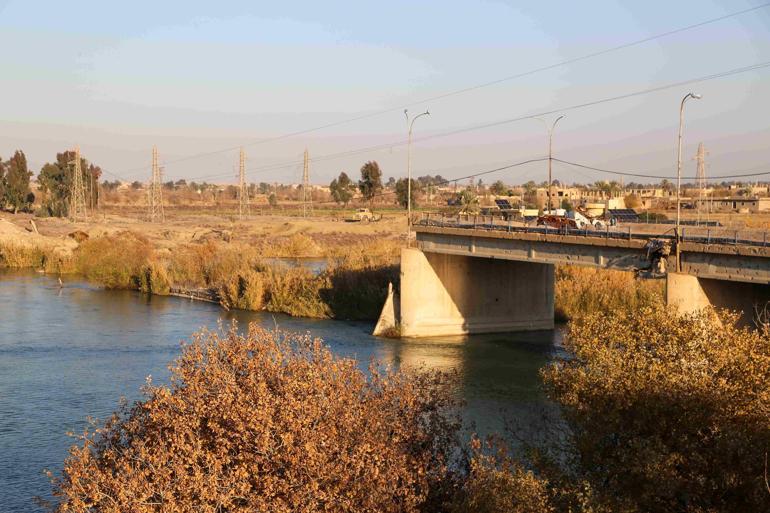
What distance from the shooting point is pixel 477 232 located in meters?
50.1

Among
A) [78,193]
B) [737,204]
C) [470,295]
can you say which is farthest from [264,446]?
[78,193]

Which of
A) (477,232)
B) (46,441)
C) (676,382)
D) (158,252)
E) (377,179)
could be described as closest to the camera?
(676,382)

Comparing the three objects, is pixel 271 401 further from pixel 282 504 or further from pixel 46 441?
pixel 46 441

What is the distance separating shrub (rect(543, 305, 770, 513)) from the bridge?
1523 centimetres

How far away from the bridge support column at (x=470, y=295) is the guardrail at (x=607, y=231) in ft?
7.66

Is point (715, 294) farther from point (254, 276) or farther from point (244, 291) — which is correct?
point (244, 291)

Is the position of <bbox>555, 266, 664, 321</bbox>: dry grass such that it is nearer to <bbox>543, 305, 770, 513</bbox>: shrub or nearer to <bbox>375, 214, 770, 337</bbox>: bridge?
<bbox>375, 214, 770, 337</bbox>: bridge

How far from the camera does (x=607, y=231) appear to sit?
41844 millimetres

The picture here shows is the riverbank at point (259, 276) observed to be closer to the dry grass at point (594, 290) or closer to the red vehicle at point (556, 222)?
the dry grass at point (594, 290)

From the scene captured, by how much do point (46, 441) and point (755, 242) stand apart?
25.0 meters

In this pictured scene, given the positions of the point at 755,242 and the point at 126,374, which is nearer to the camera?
the point at 755,242

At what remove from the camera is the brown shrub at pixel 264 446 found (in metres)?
16.1

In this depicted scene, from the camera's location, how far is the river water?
99.1 ft

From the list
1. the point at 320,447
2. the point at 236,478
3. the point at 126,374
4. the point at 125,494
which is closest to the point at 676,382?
the point at 320,447
